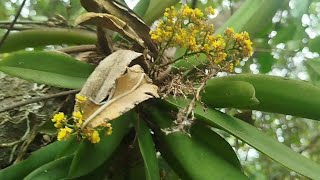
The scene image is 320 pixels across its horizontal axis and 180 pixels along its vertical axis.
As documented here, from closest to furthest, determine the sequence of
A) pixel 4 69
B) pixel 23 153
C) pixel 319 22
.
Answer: pixel 4 69, pixel 23 153, pixel 319 22

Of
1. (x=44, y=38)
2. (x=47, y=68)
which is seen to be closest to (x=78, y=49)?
(x=44, y=38)

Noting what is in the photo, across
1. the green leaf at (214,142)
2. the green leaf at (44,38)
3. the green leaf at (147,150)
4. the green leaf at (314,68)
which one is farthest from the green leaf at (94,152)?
the green leaf at (314,68)

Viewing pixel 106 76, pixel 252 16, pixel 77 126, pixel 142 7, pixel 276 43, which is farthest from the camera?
pixel 276 43

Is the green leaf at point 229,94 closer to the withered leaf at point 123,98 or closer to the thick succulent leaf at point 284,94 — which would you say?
the thick succulent leaf at point 284,94

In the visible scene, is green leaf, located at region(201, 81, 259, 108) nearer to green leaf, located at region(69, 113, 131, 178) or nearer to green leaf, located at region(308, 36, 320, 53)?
green leaf, located at region(69, 113, 131, 178)

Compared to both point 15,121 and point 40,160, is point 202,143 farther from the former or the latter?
point 15,121

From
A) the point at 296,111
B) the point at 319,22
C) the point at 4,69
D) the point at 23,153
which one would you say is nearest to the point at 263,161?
the point at 319,22

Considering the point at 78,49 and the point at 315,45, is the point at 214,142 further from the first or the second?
the point at 315,45

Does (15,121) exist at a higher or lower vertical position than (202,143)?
lower
